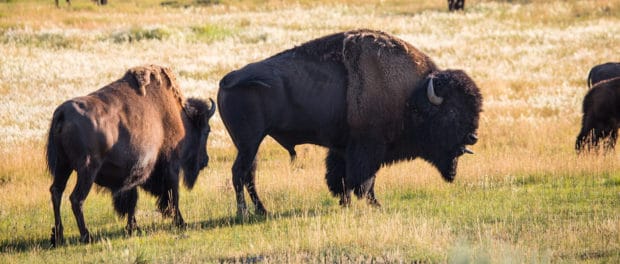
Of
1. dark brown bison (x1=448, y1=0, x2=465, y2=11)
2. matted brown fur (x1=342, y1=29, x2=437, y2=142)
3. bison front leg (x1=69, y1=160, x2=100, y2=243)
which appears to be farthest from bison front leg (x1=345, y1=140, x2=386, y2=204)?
dark brown bison (x1=448, y1=0, x2=465, y2=11)

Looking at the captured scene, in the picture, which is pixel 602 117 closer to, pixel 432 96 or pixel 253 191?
pixel 432 96

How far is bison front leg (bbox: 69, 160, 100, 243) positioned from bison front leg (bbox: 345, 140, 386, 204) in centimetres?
305

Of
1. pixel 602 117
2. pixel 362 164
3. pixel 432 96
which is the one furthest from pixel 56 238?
pixel 602 117

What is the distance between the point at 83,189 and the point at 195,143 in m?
1.98

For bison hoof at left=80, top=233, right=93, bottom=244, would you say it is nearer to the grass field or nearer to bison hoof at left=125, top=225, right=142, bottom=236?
the grass field

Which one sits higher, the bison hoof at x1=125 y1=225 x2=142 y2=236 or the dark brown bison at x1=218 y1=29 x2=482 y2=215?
the dark brown bison at x1=218 y1=29 x2=482 y2=215

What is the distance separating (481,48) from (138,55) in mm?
12561

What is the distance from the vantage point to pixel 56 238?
8922 mm

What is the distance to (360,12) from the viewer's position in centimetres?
5181

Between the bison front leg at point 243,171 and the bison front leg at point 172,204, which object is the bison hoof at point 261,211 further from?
the bison front leg at point 172,204

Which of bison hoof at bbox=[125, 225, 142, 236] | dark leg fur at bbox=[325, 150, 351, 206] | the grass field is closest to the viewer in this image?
the grass field

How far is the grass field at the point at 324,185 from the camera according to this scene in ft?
26.8

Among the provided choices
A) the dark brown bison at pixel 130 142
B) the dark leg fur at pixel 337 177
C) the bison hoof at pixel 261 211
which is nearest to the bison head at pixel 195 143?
the dark brown bison at pixel 130 142

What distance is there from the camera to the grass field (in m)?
8.18
